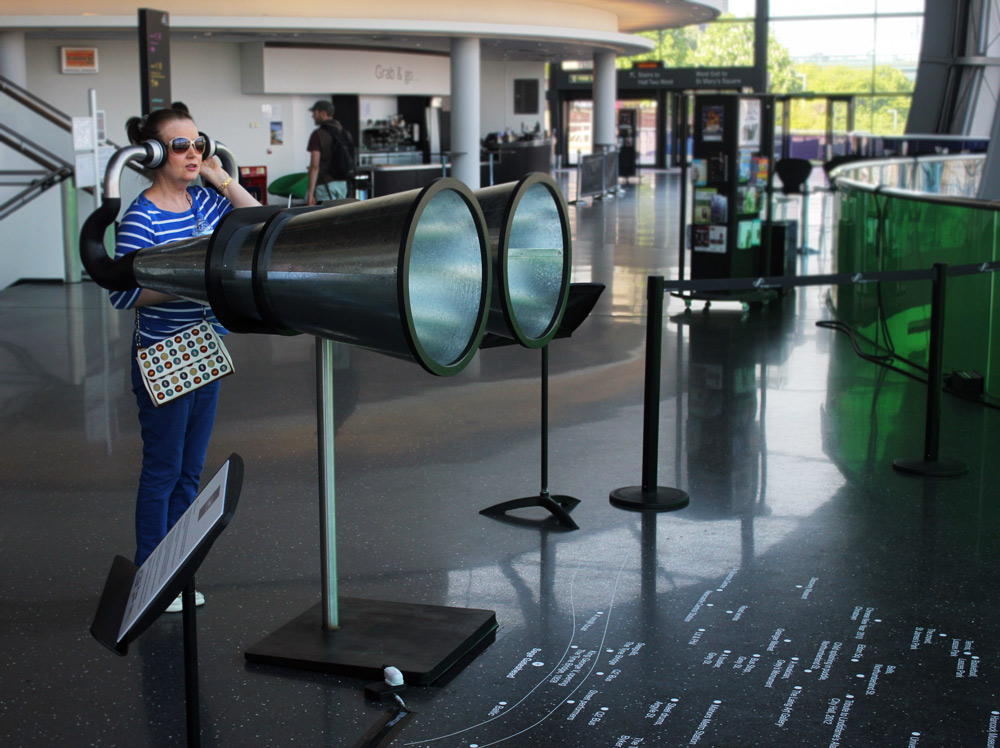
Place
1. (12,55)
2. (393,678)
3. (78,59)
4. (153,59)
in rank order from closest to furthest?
1. (393,678)
2. (153,59)
3. (12,55)
4. (78,59)

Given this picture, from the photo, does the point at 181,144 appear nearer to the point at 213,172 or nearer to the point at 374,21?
the point at 213,172

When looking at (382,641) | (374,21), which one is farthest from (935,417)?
(374,21)

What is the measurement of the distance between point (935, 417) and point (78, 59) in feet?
53.0

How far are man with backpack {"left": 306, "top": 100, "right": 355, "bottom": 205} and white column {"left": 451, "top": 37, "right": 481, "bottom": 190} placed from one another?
4947 millimetres

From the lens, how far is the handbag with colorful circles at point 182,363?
11.1ft

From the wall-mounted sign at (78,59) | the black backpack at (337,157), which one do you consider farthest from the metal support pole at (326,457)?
the wall-mounted sign at (78,59)

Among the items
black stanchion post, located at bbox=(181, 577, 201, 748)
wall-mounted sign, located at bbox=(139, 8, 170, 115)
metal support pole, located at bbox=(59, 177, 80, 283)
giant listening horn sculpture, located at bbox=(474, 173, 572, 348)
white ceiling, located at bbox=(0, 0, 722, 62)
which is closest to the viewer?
black stanchion post, located at bbox=(181, 577, 201, 748)

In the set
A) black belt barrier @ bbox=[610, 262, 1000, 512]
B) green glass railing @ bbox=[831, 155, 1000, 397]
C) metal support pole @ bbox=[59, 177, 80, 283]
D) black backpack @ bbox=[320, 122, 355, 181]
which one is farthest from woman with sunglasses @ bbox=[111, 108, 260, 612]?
black backpack @ bbox=[320, 122, 355, 181]

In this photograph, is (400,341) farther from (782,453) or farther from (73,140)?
(73,140)

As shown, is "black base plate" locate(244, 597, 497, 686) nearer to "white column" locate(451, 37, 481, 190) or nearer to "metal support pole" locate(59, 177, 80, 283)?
"metal support pole" locate(59, 177, 80, 283)

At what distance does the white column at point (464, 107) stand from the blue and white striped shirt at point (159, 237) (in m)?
15.3

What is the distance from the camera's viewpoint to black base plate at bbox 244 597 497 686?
3.12 metres

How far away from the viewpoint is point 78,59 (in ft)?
57.7

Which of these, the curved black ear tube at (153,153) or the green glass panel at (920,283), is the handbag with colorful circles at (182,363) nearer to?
the curved black ear tube at (153,153)
